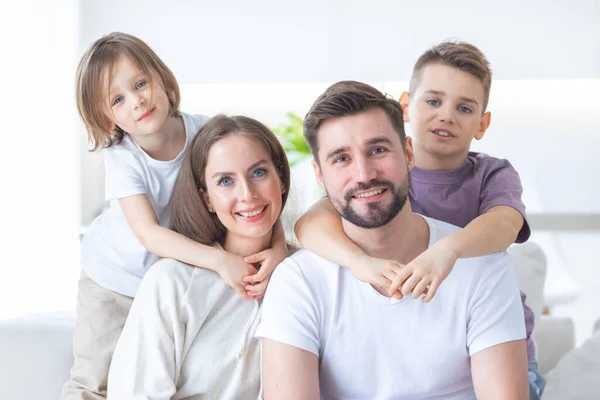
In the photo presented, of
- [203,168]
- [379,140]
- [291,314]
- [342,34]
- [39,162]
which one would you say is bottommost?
[39,162]

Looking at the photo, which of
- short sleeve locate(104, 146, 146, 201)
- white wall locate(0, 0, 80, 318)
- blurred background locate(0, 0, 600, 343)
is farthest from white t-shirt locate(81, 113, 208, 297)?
white wall locate(0, 0, 80, 318)

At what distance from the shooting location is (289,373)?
4.93 feet

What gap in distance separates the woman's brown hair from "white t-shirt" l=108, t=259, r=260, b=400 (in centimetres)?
11

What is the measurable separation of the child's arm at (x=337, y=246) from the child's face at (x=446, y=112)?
13.7 inches

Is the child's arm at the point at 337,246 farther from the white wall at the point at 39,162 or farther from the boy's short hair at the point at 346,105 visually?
the white wall at the point at 39,162

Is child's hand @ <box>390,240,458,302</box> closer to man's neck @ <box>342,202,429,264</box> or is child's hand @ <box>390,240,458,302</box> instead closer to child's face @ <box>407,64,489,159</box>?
man's neck @ <box>342,202,429,264</box>

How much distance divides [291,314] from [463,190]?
618mm

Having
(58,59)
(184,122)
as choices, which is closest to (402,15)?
(58,59)

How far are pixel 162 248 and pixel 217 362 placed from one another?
0.29m

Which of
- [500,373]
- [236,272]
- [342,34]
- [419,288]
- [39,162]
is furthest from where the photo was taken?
[39,162]

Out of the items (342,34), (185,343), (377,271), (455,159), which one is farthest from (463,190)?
(342,34)

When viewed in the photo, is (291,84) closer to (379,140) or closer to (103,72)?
(103,72)

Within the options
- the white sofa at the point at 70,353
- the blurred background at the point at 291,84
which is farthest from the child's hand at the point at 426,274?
the blurred background at the point at 291,84

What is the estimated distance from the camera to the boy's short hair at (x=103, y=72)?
178cm
